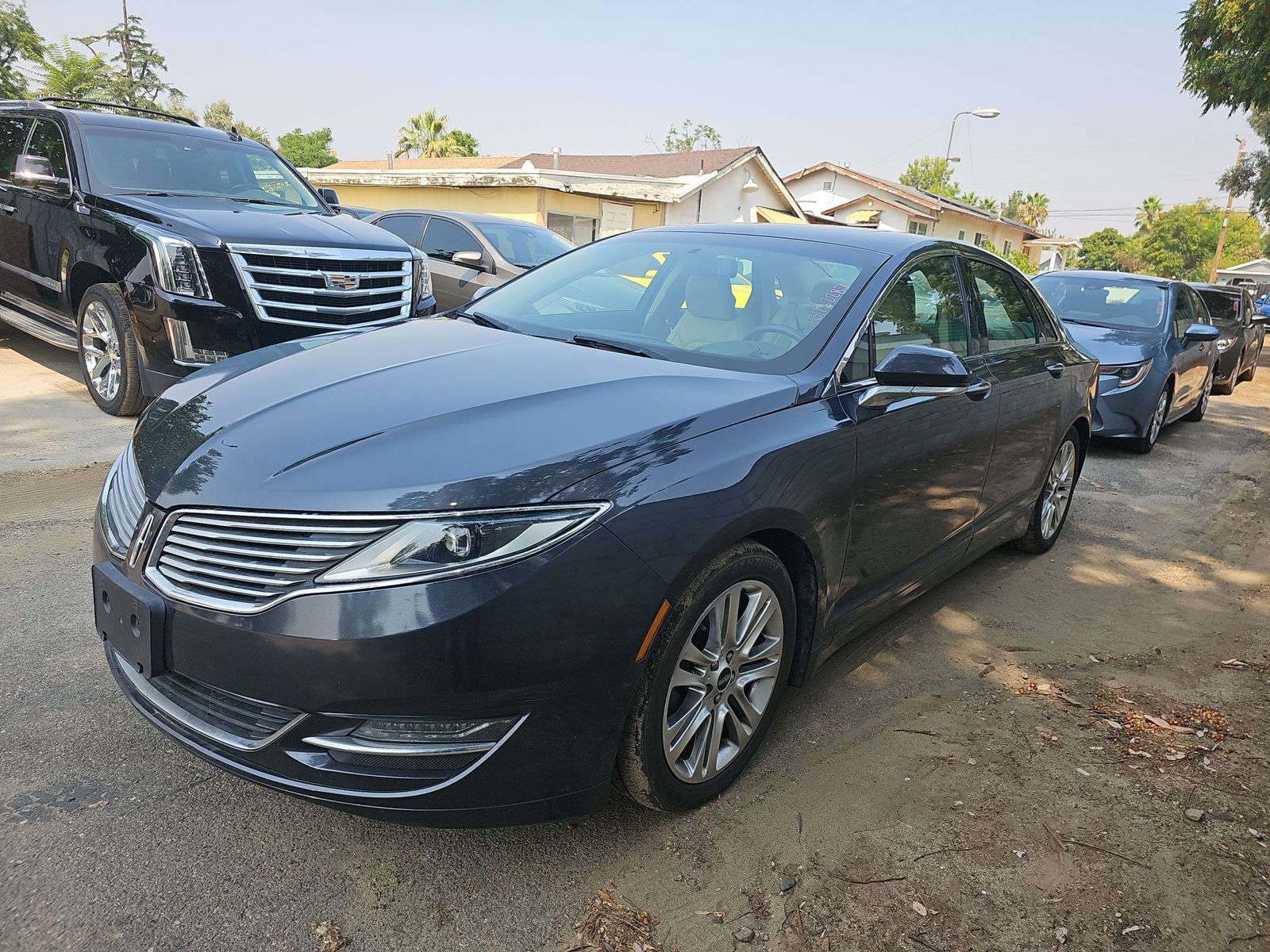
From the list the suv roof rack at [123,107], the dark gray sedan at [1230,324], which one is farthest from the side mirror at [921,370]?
the dark gray sedan at [1230,324]

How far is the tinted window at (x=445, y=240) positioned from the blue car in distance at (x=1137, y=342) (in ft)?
19.9

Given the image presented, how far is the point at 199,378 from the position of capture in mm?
3062

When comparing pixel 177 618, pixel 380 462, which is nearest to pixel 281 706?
pixel 177 618

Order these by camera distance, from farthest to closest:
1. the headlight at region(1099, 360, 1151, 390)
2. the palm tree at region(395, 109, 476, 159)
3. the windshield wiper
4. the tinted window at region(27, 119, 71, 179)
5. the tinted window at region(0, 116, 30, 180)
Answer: the palm tree at region(395, 109, 476, 159) → the headlight at region(1099, 360, 1151, 390) → the tinted window at region(0, 116, 30, 180) → the tinted window at region(27, 119, 71, 179) → the windshield wiper

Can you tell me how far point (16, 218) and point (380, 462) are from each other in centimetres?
690

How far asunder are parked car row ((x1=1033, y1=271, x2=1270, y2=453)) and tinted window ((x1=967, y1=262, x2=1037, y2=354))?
4.01 m

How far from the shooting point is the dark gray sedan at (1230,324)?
1349 centimetres

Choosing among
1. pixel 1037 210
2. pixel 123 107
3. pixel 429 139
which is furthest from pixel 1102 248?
pixel 123 107

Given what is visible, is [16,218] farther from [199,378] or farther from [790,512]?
[790,512]

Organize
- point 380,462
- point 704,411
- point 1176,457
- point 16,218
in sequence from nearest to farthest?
point 380,462 < point 704,411 < point 16,218 < point 1176,457

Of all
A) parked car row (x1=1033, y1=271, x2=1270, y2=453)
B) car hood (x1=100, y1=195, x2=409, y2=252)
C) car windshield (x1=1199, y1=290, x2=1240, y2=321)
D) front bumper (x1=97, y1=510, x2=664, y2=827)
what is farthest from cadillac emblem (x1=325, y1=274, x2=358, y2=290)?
car windshield (x1=1199, y1=290, x2=1240, y2=321)

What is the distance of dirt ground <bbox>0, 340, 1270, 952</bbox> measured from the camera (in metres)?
2.19

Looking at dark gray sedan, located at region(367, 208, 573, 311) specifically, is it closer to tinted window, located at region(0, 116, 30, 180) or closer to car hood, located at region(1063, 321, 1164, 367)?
tinted window, located at region(0, 116, 30, 180)

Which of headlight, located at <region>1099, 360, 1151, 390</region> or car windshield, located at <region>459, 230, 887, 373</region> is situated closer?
car windshield, located at <region>459, 230, 887, 373</region>
